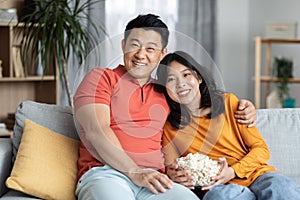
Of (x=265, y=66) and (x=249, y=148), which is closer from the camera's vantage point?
(x=249, y=148)

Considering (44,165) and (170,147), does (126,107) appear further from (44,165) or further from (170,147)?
(44,165)

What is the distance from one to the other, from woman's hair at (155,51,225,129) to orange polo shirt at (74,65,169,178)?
53mm

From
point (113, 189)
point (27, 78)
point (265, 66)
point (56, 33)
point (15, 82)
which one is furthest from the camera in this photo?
point (265, 66)

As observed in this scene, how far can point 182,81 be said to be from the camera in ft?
7.50

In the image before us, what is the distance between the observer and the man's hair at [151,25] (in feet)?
7.38

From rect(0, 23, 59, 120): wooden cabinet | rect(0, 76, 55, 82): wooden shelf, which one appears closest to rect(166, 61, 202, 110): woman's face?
Result: rect(0, 23, 59, 120): wooden cabinet

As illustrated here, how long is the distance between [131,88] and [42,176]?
454mm

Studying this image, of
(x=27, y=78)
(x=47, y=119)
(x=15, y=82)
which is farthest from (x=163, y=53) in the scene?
(x=15, y=82)

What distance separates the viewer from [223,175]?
2240mm

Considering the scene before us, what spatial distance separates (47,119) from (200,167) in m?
0.69

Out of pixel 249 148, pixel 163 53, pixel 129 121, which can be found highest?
pixel 163 53

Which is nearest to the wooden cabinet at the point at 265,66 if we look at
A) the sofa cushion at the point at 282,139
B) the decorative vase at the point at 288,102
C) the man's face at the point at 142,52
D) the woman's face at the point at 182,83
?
the decorative vase at the point at 288,102

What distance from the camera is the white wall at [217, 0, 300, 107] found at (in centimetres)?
559

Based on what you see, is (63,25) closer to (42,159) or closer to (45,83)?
(45,83)
